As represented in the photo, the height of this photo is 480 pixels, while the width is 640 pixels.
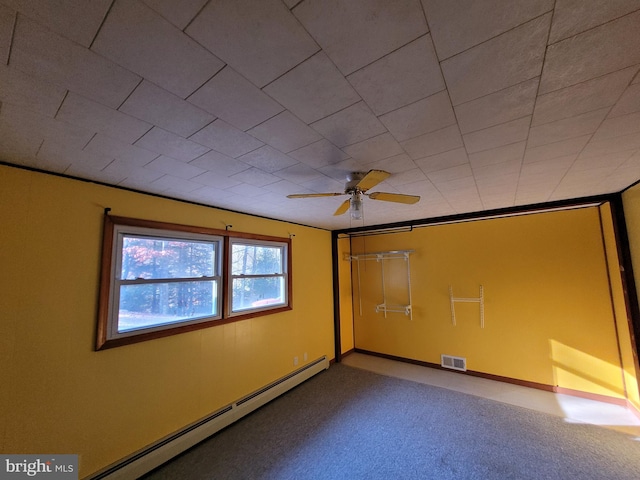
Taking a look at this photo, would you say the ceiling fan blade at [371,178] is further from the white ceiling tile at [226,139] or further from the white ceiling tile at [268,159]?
the white ceiling tile at [226,139]

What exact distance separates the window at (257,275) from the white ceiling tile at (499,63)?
A: 2.92m

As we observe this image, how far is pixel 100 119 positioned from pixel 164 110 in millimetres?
373

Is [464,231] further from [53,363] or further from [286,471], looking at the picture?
[53,363]

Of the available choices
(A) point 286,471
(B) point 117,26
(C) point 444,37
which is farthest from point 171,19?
(A) point 286,471

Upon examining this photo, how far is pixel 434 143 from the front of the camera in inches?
65.5

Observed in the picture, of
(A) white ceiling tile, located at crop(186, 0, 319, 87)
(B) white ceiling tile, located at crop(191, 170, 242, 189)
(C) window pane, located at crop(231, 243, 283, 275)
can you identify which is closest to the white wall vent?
(C) window pane, located at crop(231, 243, 283, 275)

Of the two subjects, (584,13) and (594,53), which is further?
(594,53)

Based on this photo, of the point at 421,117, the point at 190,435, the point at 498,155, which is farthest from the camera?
the point at 190,435

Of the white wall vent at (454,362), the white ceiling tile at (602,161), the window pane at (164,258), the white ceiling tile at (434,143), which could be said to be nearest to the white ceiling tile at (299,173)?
the white ceiling tile at (434,143)

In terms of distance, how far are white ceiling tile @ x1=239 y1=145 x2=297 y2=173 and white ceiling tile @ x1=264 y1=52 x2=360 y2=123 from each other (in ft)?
1.49

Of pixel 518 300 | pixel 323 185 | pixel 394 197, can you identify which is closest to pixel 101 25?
pixel 323 185

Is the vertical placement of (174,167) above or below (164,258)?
above

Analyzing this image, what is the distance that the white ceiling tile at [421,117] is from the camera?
1252 millimetres

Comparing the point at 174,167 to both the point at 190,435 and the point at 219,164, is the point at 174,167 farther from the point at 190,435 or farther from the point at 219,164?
the point at 190,435
